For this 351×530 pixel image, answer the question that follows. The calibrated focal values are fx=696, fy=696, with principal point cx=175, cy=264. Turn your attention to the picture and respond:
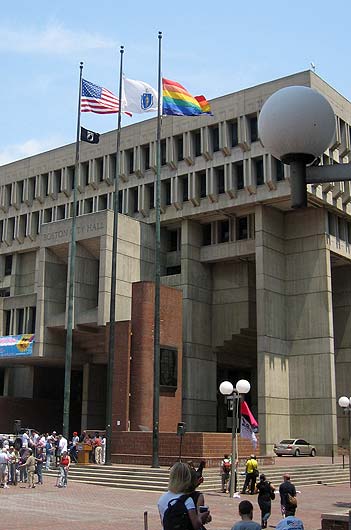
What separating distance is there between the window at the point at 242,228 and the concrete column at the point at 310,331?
3.07 m

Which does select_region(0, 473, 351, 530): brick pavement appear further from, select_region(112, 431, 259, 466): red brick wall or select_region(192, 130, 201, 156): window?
select_region(192, 130, 201, 156): window

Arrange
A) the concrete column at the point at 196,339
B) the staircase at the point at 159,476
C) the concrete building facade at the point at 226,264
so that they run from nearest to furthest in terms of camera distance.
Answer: the staircase at the point at 159,476 → the concrete building facade at the point at 226,264 → the concrete column at the point at 196,339

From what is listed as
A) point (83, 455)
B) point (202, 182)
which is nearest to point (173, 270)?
point (202, 182)

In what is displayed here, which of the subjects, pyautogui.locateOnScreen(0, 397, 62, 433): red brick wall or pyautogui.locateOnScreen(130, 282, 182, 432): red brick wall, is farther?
pyautogui.locateOnScreen(0, 397, 62, 433): red brick wall

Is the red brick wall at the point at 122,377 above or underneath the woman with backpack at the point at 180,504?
above

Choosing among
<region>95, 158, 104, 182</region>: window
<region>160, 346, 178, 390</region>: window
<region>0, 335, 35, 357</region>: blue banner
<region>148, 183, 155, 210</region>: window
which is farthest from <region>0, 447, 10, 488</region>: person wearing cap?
<region>95, 158, 104, 182</region>: window

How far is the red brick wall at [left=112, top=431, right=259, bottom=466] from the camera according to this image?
3177 centimetres

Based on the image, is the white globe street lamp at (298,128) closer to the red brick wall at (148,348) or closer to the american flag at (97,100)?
the american flag at (97,100)

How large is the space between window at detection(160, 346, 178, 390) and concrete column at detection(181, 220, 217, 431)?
5896 millimetres

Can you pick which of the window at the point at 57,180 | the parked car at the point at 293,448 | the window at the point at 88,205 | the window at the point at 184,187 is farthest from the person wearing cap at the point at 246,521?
the window at the point at 57,180

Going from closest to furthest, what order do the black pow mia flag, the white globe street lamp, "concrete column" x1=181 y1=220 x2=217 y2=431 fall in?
the white globe street lamp < the black pow mia flag < "concrete column" x1=181 y1=220 x2=217 y2=431

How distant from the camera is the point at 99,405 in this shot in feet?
179

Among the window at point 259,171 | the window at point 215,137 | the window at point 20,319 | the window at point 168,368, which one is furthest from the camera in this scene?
the window at point 20,319

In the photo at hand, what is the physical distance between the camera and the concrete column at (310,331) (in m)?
45.4
